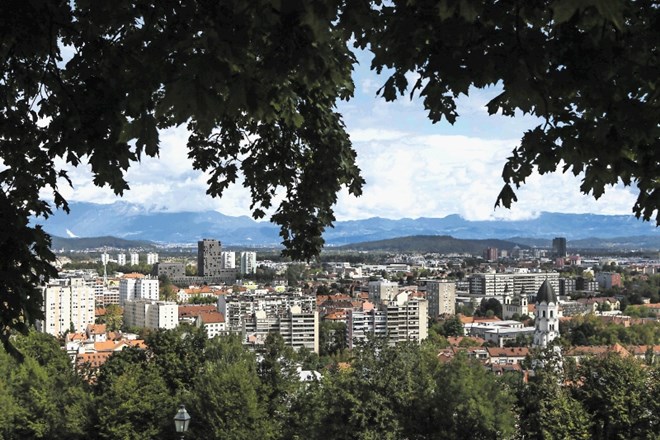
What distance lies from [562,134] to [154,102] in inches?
71.6

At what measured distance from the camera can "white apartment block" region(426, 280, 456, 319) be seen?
79156 mm

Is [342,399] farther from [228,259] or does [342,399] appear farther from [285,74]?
[228,259]

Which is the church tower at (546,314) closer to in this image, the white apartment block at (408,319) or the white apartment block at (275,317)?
the white apartment block at (275,317)

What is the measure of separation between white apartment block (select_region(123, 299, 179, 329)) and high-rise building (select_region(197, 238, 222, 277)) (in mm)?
45890

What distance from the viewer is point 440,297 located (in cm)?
7944

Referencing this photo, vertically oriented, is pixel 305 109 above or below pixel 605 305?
above

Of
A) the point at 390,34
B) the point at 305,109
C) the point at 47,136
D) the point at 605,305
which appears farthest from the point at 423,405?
the point at 605,305

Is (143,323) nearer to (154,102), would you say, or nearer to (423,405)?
(423,405)

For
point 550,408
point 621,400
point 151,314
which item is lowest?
point 151,314

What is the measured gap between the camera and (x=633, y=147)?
116 inches

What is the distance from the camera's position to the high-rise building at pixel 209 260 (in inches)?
4557

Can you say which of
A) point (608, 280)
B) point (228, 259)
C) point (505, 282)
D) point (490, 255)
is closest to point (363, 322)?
point (505, 282)

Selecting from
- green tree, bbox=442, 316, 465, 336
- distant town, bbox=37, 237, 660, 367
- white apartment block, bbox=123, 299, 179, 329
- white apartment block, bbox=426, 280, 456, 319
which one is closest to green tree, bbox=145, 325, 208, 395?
distant town, bbox=37, 237, 660, 367

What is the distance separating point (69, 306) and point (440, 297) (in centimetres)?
3670
